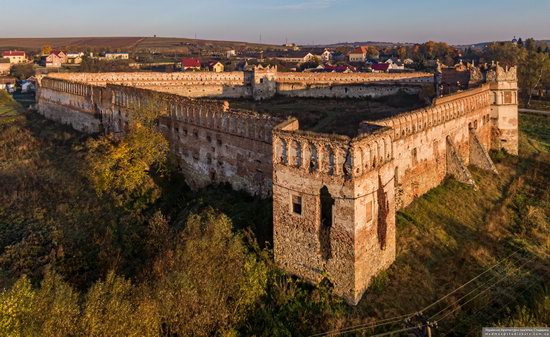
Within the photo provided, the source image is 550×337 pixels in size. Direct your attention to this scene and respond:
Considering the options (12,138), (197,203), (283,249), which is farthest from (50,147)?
(283,249)

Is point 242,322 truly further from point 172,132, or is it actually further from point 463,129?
point 463,129

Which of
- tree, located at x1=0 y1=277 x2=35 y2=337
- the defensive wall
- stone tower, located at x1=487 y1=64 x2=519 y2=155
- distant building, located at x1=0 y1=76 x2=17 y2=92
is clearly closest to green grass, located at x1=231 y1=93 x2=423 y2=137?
the defensive wall

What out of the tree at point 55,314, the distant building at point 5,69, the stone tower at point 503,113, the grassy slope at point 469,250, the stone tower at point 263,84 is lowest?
the grassy slope at point 469,250

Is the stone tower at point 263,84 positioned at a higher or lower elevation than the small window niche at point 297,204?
higher

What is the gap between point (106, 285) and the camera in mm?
12234

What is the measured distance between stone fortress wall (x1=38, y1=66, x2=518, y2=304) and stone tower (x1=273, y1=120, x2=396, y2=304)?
31 millimetres

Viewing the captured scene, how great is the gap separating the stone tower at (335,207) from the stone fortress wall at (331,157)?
0.03 meters

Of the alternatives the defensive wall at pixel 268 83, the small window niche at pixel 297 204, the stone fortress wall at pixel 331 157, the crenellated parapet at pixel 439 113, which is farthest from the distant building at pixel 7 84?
the small window niche at pixel 297 204

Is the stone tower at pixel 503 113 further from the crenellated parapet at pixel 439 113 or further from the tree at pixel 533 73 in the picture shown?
the tree at pixel 533 73

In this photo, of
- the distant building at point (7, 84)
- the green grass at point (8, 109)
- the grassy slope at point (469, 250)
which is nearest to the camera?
the grassy slope at point (469, 250)

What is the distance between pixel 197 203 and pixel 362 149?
936 centimetres

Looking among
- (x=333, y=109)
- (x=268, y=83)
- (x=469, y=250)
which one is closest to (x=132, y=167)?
(x=469, y=250)

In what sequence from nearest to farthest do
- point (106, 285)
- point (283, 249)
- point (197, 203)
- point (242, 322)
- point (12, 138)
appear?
1. point (106, 285)
2. point (242, 322)
3. point (283, 249)
4. point (197, 203)
5. point (12, 138)

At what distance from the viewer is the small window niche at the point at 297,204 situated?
15334 millimetres
